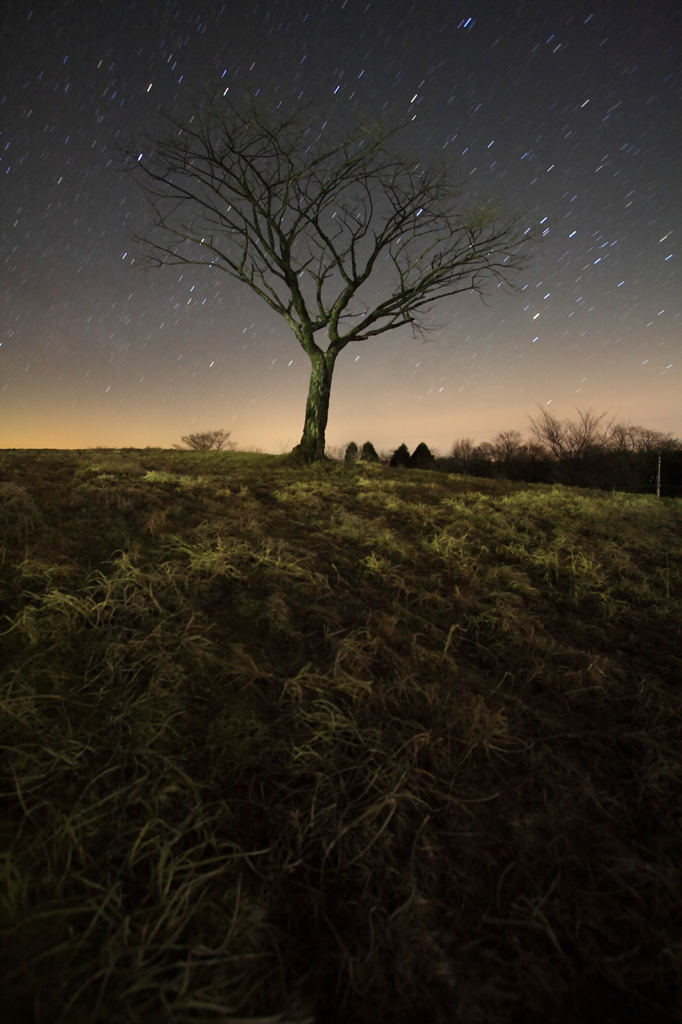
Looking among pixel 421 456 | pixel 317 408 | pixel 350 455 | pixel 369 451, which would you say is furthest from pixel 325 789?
pixel 421 456

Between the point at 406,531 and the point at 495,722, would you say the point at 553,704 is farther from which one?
the point at 406,531

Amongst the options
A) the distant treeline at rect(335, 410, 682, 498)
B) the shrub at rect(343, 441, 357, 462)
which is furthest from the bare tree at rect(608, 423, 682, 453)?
the shrub at rect(343, 441, 357, 462)

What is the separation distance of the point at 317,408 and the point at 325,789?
9178mm

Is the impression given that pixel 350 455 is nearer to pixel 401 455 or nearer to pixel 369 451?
pixel 369 451

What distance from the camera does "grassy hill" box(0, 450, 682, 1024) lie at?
143cm

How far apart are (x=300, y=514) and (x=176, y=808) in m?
3.61

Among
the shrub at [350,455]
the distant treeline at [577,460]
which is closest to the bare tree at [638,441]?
the distant treeline at [577,460]

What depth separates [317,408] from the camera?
34.3ft

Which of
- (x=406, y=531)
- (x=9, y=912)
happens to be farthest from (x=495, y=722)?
(x=406, y=531)

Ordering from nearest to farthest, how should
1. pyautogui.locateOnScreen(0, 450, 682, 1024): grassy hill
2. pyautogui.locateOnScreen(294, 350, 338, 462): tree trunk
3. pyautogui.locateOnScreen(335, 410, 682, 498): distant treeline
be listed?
pyautogui.locateOnScreen(0, 450, 682, 1024): grassy hill, pyautogui.locateOnScreen(294, 350, 338, 462): tree trunk, pyautogui.locateOnScreen(335, 410, 682, 498): distant treeline

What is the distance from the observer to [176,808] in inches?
73.5

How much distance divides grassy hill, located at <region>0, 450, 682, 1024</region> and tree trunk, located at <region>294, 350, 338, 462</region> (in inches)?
261

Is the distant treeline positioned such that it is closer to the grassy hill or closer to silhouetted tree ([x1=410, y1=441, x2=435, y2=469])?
silhouetted tree ([x1=410, y1=441, x2=435, y2=469])

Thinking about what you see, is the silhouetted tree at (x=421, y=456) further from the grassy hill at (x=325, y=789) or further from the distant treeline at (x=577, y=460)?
the grassy hill at (x=325, y=789)
